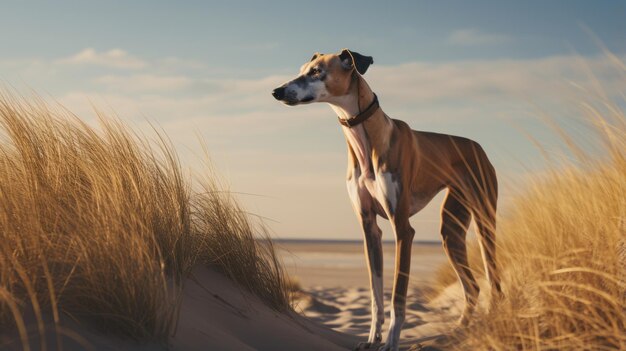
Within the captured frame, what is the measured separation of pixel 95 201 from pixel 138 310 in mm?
1102

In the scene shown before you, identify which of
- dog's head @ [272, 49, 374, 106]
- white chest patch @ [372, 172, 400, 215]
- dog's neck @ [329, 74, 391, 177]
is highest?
dog's head @ [272, 49, 374, 106]

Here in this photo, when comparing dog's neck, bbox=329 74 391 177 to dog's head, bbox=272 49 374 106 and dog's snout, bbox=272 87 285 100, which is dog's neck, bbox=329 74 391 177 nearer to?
dog's head, bbox=272 49 374 106

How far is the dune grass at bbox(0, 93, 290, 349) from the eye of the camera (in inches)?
146

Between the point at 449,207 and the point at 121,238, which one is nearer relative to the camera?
the point at 121,238

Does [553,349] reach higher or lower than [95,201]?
lower

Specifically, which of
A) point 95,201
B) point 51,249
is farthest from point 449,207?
point 51,249

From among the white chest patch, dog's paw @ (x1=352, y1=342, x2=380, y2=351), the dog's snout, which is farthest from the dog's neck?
dog's paw @ (x1=352, y1=342, x2=380, y2=351)

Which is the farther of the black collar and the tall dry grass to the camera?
the black collar

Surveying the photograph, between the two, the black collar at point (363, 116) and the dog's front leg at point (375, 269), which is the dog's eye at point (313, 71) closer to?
the black collar at point (363, 116)

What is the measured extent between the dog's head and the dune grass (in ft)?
3.62

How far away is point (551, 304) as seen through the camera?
3.81 m

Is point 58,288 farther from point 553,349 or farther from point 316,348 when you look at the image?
point 553,349

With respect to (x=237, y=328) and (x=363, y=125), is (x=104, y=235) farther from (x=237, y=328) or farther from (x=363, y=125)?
(x=363, y=125)

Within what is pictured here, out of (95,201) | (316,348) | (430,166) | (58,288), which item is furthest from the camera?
(430,166)
